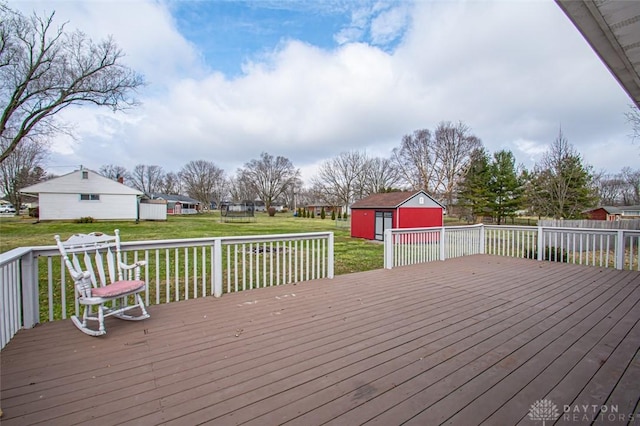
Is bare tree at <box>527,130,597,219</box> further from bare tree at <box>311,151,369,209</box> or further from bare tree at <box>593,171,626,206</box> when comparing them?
bare tree at <box>593,171,626,206</box>

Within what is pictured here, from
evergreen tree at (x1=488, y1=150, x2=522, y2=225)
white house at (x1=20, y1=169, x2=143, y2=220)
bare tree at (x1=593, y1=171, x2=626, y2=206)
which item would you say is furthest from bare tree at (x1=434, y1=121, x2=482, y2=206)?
white house at (x1=20, y1=169, x2=143, y2=220)

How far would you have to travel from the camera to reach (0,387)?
5.95 feet

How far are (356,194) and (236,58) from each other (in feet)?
93.4

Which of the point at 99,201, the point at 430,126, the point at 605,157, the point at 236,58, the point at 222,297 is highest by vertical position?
the point at 430,126

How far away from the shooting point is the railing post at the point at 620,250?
216 inches

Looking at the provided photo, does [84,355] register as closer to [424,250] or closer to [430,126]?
[424,250]

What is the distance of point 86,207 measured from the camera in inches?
829

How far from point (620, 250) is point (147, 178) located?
58.0 metres

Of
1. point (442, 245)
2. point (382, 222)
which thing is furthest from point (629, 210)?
point (442, 245)

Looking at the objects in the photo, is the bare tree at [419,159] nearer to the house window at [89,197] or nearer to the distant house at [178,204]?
the house window at [89,197]

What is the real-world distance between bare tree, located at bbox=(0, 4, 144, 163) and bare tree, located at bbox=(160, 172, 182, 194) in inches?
1514

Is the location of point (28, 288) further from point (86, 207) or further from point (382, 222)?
point (86, 207)

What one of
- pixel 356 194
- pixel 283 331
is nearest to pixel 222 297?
pixel 283 331

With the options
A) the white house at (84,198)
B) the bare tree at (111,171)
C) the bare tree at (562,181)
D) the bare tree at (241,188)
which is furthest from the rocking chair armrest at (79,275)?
the bare tree at (111,171)
